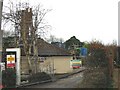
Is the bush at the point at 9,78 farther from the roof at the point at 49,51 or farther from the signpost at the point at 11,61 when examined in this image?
the roof at the point at 49,51

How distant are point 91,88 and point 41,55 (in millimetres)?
26812

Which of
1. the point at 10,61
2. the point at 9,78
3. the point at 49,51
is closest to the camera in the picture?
the point at 9,78

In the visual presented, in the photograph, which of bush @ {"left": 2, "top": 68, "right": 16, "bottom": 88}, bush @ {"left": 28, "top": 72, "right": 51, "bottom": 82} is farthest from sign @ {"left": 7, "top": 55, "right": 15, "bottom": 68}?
bush @ {"left": 28, "top": 72, "right": 51, "bottom": 82}

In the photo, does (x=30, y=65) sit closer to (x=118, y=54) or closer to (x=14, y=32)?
(x=14, y=32)

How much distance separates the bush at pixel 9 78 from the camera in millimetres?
22370

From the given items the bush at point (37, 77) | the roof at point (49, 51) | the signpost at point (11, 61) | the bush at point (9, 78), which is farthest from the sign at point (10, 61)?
the roof at point (49, 51)

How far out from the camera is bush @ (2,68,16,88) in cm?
2237

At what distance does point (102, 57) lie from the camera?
2006 cm

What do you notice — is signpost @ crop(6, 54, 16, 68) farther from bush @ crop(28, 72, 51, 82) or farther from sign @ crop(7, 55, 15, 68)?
bush @ crop(28, 72, 51, 82)

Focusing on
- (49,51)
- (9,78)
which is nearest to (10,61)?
(9,78)

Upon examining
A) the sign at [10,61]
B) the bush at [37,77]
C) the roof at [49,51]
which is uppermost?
the roof at [49,51]

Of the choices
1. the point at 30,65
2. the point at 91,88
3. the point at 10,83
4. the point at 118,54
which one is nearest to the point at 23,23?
the point at 30,65

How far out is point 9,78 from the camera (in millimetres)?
23109

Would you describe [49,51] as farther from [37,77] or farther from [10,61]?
[10,61]
